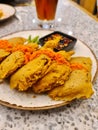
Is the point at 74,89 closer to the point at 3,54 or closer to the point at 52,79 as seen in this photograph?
the point at 52,79

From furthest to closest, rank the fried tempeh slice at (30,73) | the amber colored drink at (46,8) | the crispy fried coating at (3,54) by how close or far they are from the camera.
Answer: the amber colored drink at (46,8) < the crispy fried coating at (3,54) < the fried tempeh slice at (30,73)

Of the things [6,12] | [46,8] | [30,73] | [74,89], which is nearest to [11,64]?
[30,73]

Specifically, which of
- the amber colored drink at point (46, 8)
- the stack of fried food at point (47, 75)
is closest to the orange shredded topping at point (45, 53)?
the stack of fried food at point (47, 75)

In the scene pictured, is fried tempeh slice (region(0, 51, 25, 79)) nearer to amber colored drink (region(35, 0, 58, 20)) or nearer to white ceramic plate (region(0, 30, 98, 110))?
white ceramic plate (region(0, 30, 98, 110))

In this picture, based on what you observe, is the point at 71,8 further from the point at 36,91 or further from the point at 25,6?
the point at 36,91

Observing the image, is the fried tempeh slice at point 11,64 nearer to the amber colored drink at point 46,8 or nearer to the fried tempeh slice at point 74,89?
the fried tempeh slice at point 74,89
